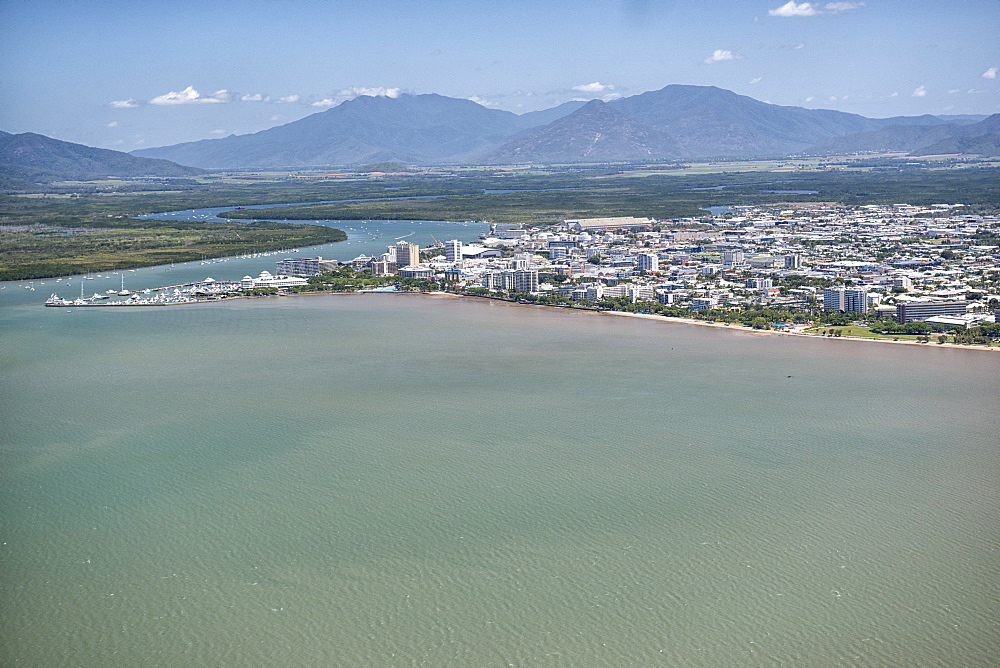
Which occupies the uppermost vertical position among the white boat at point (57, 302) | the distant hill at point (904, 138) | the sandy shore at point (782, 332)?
the distant hill at point (904, 138)

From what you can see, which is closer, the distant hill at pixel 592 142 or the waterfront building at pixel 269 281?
the waterfront building at pixel 269 281

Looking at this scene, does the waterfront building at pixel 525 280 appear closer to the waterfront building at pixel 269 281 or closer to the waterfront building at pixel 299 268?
the waterfront building at pixel 269 281

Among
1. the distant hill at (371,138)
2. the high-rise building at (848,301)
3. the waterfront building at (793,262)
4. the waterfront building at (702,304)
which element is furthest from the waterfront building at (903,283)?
the distant hill at (371,138)

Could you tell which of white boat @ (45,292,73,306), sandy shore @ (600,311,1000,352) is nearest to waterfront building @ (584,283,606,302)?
sandy shore @ (600,311,1000,352)

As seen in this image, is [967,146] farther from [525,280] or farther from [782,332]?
[782,332]

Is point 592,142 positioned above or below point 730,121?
below

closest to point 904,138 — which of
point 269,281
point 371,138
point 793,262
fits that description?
point 371,138
